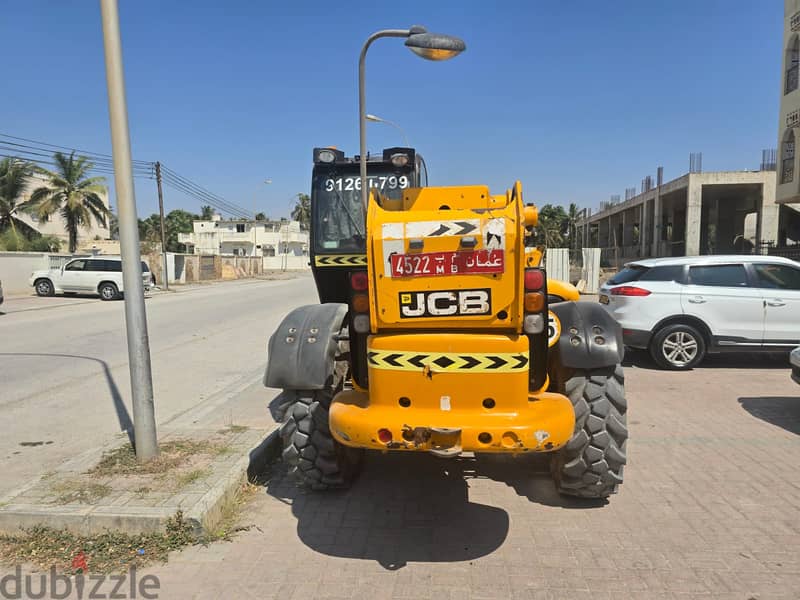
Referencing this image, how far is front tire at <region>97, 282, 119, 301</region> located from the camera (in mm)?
22969

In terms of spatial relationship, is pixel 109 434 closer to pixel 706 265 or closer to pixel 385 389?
pixel 385 389

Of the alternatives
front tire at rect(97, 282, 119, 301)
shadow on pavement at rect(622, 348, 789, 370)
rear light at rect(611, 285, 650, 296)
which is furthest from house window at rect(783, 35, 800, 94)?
front tire at rect(97, 282, 119, 301)

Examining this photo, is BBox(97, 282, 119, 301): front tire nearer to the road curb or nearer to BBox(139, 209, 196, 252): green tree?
the road curb

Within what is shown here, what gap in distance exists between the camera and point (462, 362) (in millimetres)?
3115

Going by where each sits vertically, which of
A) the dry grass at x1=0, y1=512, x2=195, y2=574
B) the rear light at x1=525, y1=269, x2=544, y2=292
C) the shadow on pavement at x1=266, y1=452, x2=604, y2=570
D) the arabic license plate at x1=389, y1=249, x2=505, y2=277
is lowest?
the shadow on pavement at x1=266, y1=452, x2=604, y2=570

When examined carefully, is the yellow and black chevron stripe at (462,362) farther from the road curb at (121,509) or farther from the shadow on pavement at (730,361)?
the shadow on pavement at (730,361)

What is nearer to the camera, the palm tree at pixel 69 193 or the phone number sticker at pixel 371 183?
the phone number sticker at pixel 371 183

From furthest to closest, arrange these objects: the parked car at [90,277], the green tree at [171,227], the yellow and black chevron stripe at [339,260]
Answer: the green tree at [171,227]
the parked car at [90,277]
the yellow and black chevron stripe at [339,260]

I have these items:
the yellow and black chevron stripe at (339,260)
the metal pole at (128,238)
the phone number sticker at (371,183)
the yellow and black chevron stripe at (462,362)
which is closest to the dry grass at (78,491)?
the metal pole at (128,238)

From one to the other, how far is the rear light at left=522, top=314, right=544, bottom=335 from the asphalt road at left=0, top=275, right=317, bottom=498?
3927mm

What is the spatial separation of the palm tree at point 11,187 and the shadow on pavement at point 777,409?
1699 inches

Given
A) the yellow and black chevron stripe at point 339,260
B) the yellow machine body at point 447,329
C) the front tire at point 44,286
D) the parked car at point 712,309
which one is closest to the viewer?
the yellow machine body at point 447,329

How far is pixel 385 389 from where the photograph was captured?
10.6ft

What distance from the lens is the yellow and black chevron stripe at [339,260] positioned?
23.8ft
